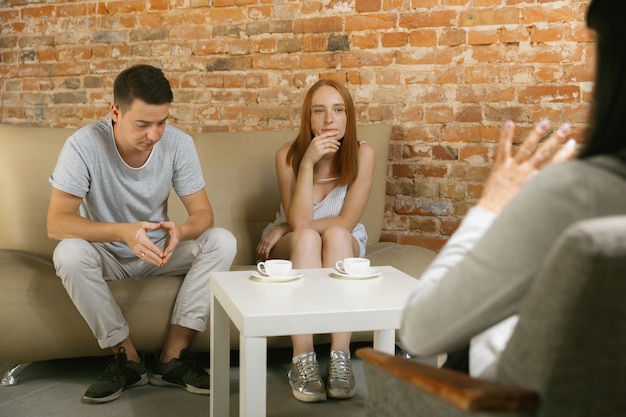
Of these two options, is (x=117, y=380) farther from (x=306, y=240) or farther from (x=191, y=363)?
(x=306, y=240)

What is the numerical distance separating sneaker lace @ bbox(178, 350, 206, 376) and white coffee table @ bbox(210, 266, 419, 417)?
17.5 inches

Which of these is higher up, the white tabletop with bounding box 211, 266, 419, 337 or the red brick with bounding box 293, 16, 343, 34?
the red brick with bounding box 293, 16, 343, 34

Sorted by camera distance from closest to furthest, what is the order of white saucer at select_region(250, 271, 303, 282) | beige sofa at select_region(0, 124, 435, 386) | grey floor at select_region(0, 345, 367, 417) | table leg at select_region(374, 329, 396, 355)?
1. white saucer at select_region(250, 271, 303, 282)
2. table leg at select_region(374, 329, 396, 355)
3. grey floor at select_region(0, 345, 367, 417)
4. beige sofa at select_region(0, 124, 435, 386)

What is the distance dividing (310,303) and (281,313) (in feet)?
0.41

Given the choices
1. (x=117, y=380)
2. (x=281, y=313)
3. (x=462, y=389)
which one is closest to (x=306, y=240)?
(x=117, y=380)

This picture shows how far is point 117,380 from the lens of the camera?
2398 millimetres

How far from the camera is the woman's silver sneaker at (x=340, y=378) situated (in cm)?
236

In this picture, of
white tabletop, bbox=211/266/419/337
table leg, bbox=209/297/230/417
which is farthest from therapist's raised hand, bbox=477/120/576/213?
table leg, bbox=209/297/230/417

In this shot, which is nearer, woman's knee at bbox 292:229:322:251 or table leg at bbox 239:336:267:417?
table leg at bbox 239:336:267:417

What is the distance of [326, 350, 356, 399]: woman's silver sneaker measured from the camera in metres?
2.36

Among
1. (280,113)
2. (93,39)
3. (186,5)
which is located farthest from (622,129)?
(93,39)

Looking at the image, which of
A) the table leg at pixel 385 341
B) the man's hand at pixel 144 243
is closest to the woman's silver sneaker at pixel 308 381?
the table leg at pixel 385 341

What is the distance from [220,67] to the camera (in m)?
3.62

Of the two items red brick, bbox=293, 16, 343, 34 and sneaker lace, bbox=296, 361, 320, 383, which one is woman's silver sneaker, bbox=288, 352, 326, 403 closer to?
sneaker lace, bbox=296, 361, 320, 383
